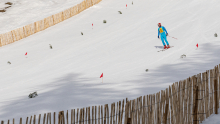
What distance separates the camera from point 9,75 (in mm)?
15461

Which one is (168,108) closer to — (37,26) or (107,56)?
(107,56)

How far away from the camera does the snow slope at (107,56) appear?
9797mm

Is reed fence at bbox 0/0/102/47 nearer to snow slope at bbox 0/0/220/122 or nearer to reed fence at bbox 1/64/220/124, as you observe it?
snow slope at bbox 0/0/220/122

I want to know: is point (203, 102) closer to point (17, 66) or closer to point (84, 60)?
point (84, 60)

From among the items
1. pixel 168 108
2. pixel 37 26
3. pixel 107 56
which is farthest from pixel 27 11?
pixel 168 108

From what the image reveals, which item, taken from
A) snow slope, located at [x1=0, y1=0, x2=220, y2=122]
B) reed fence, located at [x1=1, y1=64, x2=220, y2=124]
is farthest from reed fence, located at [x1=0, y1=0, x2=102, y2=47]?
reed fence, located at [x1=1, y1=64, x2=220, y2=124]

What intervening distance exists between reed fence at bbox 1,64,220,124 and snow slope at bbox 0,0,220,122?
98.1 inches

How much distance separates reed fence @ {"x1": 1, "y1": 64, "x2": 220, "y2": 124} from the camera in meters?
5.25

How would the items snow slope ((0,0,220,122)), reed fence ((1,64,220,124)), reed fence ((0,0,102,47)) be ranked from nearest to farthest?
reed fence ((1,64,220,124))
snow slope ((0,0,220,122))
reed fence ((0,0,102,47))

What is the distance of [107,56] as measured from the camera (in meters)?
16.0

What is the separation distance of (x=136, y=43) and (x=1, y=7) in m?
23.6

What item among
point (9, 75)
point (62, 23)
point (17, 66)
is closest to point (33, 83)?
point (9, 75)

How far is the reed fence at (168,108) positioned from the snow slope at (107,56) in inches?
98.1

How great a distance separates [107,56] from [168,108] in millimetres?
10290
